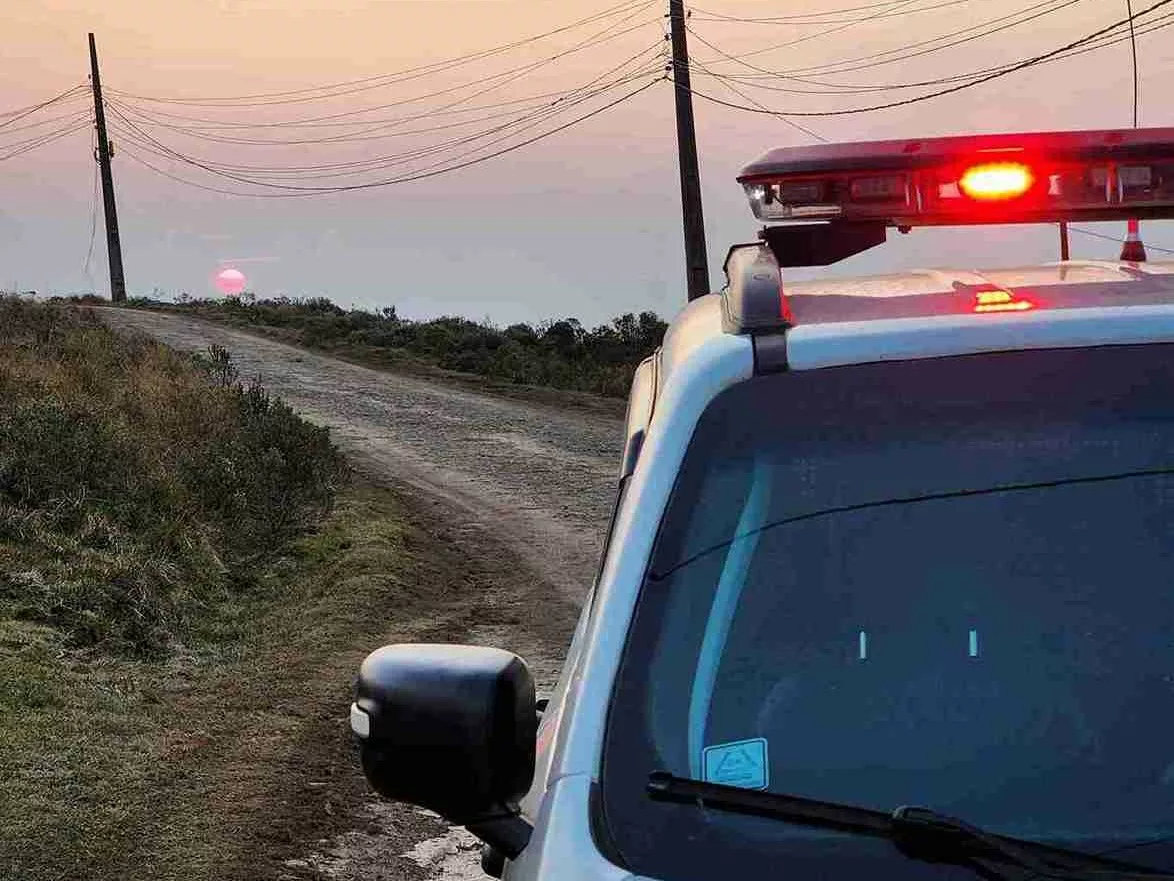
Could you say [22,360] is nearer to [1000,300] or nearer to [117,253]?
[1000,300]

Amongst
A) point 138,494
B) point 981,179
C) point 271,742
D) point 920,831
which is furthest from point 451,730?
point 138,494

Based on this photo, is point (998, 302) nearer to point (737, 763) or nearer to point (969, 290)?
point (969, 290)

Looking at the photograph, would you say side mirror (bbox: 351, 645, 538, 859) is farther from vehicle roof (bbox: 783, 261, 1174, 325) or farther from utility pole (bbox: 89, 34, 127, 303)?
utility pole (bbox: 89, 34, 127, 303)

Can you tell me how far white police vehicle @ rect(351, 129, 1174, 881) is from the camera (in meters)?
1.91

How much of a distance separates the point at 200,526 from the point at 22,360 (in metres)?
7.00

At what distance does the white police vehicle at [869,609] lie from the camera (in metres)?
1.91

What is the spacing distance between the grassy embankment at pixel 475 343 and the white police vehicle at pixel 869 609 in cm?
2269

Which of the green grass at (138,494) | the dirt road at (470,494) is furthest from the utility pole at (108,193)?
the green grass at (138,494)

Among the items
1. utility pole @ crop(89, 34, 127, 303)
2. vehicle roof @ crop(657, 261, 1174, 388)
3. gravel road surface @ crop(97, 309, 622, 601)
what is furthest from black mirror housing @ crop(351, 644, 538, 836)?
utility pole @ crop(89, 34, 127, 303)

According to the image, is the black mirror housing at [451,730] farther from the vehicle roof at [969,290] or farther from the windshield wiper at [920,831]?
the vehicle roof at [969,290]

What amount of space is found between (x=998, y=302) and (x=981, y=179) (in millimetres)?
545

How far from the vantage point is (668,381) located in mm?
2221

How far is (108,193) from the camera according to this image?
5266cm

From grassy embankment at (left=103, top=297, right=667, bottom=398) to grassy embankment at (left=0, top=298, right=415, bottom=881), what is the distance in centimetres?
1073
